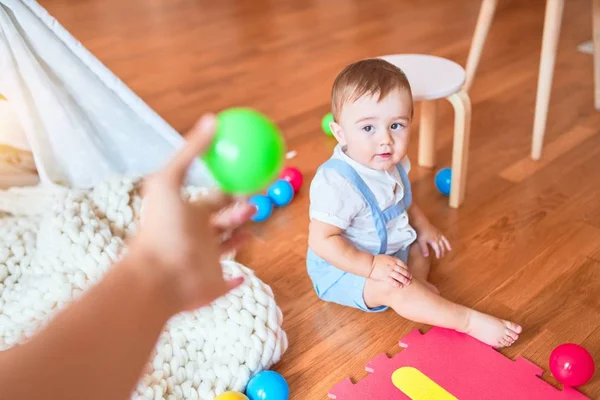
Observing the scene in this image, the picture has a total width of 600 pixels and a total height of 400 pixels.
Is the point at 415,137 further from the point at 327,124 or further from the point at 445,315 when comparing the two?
the point at 445,315

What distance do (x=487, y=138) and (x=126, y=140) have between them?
3.22 ft

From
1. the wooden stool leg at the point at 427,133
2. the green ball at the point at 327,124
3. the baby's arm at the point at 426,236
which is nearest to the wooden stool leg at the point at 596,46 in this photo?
the wooden stool leg at the point at 427,133

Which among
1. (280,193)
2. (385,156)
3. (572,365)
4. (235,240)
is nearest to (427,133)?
(280,193)

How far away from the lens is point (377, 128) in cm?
108

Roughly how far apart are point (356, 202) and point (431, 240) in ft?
0.76

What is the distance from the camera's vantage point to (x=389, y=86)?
1069mm

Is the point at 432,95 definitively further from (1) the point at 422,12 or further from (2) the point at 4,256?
(1) the point at 422,12

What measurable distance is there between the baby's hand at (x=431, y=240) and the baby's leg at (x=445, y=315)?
0.16 m

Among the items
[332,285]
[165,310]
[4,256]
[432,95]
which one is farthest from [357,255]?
[4,256]

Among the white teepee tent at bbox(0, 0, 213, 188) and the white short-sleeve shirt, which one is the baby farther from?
the white teepee tent at bbox(0, 0, 213, 188)

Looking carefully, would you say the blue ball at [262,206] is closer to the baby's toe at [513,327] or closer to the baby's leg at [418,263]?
the baby's leg at [418,263]

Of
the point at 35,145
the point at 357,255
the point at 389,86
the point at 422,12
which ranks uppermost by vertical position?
the point at 389,86

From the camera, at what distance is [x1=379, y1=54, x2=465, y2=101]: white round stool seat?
1306mm

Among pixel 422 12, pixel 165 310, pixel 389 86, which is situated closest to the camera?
pixel 165 310
